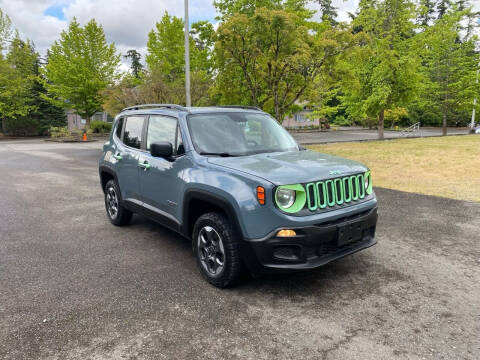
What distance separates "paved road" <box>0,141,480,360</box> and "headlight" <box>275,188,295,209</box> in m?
0.96

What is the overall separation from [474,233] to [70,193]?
8342mm

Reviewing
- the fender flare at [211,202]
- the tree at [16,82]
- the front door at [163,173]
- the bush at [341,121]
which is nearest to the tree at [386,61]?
the front door at [163,173]

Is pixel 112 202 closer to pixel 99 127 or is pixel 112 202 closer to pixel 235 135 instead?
pixel 235 135

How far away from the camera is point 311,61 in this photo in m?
15.0

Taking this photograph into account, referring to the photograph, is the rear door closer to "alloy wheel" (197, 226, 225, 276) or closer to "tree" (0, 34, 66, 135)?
"alloy wheel" (197, 226, 225, 276)

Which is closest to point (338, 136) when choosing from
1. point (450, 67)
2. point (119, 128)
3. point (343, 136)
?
point (343, 136)

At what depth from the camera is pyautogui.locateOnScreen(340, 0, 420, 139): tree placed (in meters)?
24.6

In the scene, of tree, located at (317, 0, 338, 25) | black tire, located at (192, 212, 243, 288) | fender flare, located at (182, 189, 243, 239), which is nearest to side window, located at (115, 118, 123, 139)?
fender flare, located at (182, 189, 243, 239)

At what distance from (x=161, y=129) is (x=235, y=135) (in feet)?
3.28

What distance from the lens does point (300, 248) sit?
3162 millimetres

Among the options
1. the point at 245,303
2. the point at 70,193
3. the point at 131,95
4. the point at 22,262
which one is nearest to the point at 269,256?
the point at 245,303

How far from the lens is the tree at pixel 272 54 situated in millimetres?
13938

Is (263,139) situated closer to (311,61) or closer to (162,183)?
(162,183)

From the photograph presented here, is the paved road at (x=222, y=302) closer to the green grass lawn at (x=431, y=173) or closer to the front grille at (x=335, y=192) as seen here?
the front grille at (x=335, y=192)
